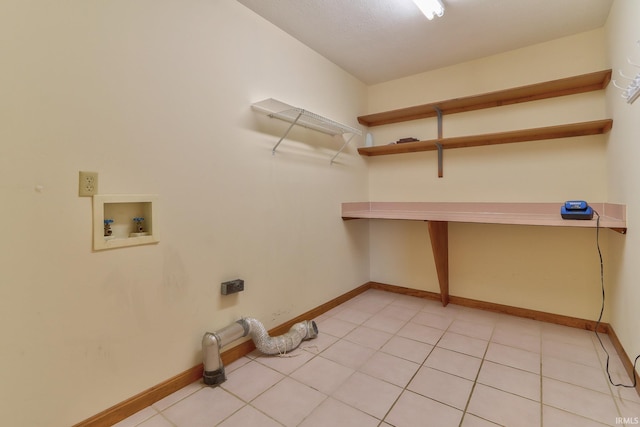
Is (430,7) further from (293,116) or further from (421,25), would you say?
(293,116)

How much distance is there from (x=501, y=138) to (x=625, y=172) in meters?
0.93

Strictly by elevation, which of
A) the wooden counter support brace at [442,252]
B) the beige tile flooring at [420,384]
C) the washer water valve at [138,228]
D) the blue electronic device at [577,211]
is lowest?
the beige tile flooring at [420,384]

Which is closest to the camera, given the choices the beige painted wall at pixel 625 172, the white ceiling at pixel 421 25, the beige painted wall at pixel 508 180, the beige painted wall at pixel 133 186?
the beige painted wall at pixel 133 186

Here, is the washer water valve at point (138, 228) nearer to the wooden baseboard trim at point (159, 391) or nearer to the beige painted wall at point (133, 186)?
the beige painted wall at point (133, 186)

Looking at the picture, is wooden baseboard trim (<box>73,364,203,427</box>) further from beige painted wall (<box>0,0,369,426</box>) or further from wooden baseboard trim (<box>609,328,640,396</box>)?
wooden baseboard trim (<box>609,328,640,396</box>)

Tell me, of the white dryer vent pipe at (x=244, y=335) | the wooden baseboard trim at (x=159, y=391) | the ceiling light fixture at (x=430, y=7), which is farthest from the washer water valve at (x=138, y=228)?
the ceiling light fixture at (x=430, y=7)

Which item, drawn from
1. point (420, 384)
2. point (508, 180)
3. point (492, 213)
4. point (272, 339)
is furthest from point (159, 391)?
point (508, 180)

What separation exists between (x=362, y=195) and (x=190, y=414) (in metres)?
2.42

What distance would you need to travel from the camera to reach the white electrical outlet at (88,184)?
1.28 m

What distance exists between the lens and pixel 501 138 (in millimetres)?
2541

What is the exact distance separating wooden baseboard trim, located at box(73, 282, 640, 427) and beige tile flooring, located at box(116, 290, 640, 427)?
0.04 m

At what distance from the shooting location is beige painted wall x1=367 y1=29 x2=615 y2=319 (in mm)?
2305

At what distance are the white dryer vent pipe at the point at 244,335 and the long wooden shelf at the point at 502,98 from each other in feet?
7.18

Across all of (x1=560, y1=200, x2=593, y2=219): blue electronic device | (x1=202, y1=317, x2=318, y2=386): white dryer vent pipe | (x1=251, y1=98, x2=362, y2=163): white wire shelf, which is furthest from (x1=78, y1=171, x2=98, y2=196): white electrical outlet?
(x1=560, y1=200, x2=593, y2=219): blue electronic device
